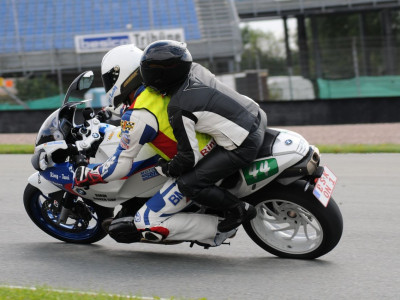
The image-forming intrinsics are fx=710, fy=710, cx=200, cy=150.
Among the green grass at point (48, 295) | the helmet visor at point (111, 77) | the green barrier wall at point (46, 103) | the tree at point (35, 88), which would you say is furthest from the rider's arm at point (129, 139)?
the tree at point (35, 88)

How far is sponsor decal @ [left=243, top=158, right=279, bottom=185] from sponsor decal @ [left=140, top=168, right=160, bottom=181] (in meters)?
0.68

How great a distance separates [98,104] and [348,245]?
1691 centimetres

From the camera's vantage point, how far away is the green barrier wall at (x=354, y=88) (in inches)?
764

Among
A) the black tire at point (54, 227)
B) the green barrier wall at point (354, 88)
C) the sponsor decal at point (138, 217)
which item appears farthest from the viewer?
the green barrier wall at point (354, 88)

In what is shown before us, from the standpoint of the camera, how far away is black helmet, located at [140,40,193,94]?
4793mm

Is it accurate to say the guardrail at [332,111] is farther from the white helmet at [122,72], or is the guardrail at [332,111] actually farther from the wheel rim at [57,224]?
the white helmet at [122,72]

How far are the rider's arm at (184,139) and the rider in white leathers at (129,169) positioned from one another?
0.46 ft

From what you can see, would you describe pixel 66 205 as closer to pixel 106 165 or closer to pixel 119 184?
pixel 119 184

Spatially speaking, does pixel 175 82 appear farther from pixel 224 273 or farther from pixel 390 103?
pixel 390 103

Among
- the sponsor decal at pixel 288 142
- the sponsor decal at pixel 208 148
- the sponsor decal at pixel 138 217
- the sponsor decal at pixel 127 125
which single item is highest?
the sponsor decal at pixel 127 125

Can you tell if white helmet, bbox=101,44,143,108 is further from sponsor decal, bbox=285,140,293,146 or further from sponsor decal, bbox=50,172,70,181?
sponsor decal, bbox=285,140,293,146

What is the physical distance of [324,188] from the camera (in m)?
4.95

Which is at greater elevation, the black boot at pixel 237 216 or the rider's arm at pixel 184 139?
the rider's arm at pixel 184 139

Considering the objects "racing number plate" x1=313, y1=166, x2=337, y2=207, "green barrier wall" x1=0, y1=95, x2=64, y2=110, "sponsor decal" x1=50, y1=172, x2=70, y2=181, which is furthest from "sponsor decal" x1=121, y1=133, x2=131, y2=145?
"green barrier wall" x1=0, y1=95, x2=64, y2=110
